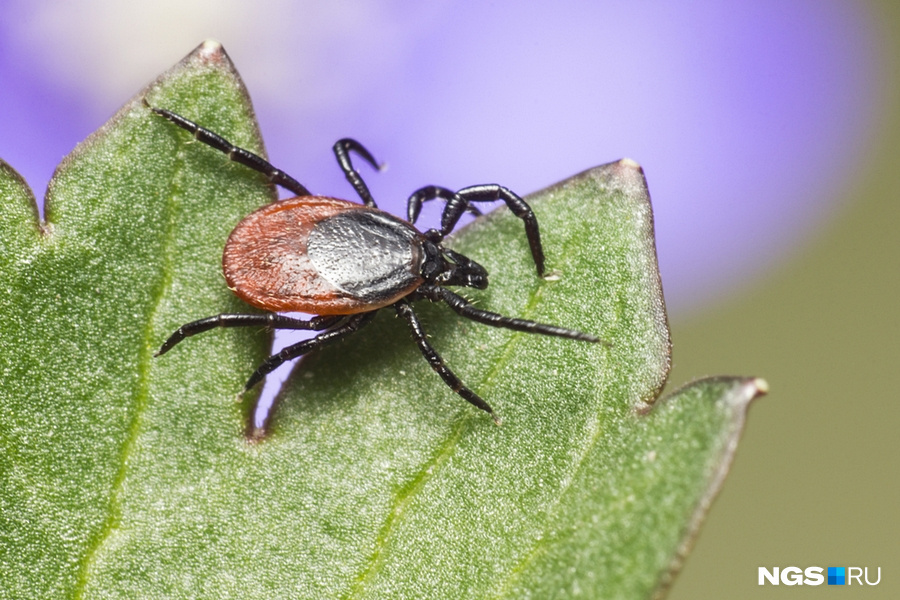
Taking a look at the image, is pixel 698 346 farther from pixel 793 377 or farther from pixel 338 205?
pixel 338 205

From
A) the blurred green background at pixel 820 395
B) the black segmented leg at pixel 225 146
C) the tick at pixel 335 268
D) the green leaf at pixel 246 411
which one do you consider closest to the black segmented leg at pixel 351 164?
the tick at pixel 335 268

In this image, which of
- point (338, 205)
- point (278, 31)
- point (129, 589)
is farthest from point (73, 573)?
point (278, 31)

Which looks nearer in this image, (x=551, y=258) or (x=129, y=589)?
(x=129, y=589)

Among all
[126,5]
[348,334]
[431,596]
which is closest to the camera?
[431,596]

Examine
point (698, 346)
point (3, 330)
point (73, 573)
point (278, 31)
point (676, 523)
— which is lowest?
point (73, 573)

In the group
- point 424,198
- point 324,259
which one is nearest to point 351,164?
point 424,198

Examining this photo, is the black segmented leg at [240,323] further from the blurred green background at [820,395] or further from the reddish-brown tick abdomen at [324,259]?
the blurred green background at [820,395]

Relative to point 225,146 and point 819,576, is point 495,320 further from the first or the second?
point 819,576
